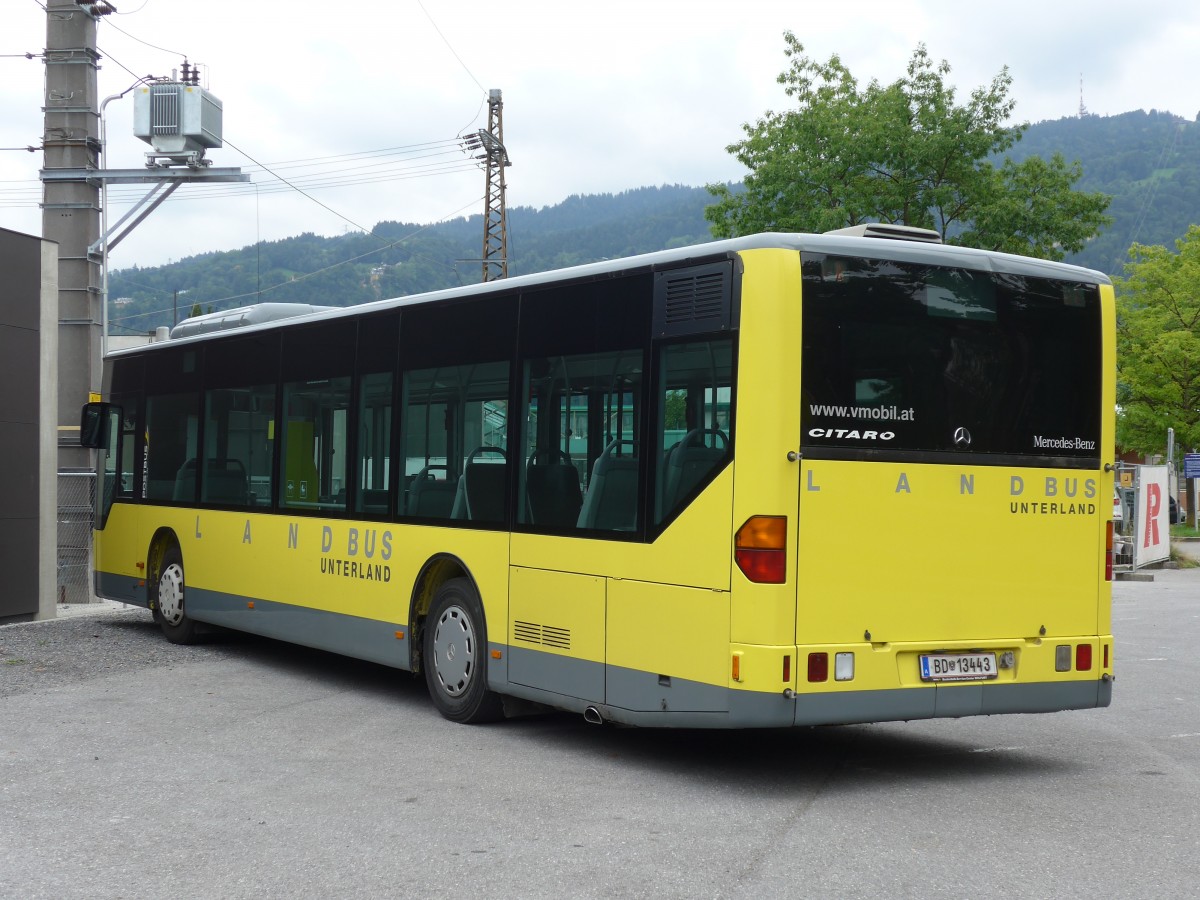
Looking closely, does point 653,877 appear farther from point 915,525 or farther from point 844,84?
point 844,84

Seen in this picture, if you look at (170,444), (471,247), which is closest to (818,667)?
(170,444)

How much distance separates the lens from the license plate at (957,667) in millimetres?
7762

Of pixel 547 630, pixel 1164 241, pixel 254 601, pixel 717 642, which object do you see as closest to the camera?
pixel 717 642

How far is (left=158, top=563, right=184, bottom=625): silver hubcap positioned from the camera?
14234 millimetres

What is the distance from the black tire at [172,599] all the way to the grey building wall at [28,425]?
3.31 m

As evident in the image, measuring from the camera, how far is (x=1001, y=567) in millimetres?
8039

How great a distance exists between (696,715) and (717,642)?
0.43 meters

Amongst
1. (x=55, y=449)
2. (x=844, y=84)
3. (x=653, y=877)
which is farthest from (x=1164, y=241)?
(x=653, y=877)

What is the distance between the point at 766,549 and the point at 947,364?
1.54 m

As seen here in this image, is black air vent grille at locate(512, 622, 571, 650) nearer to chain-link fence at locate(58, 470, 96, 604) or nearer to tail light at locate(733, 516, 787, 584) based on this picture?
tail light at locate(733, 516, 787, 584)

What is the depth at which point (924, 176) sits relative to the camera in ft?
111

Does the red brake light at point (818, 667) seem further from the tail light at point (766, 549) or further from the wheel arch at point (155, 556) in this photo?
the wheel arch at point (155, 556)

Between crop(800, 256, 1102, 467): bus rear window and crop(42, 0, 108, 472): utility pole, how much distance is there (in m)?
15.8

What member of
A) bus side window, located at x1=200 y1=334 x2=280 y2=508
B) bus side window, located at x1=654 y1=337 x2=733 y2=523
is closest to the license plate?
bus side window, located at x1=654 y1=337 x2=733 y2=523
